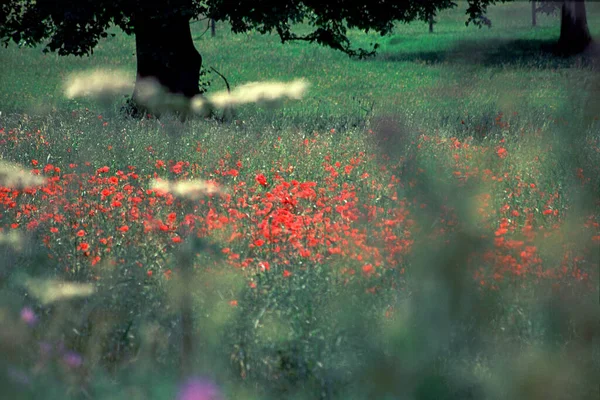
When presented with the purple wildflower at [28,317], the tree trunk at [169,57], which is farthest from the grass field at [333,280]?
the tree trunk at [169,57]

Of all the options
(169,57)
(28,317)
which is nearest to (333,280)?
(28,317)

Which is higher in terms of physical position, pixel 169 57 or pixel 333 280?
pixel 169 57

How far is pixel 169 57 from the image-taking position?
1212cm

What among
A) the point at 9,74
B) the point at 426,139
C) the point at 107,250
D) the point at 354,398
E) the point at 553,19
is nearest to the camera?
the point at 354,398

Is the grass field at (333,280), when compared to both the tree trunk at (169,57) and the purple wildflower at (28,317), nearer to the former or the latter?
the purple wildflower at (28,317)

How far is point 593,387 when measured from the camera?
3.36 meters

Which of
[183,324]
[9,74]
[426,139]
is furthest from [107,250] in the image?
[9,74]

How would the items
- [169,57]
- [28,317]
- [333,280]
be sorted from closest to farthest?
[28,317] → [333,280] → [169,57]

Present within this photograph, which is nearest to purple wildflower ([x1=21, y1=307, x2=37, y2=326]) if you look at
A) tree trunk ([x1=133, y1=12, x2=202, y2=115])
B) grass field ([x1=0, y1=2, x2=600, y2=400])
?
grass field ([x1=0, y1=2, x2=600, y2=400])

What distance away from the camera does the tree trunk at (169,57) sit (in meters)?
12.1

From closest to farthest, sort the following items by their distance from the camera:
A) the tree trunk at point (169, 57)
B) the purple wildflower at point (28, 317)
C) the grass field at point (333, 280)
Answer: the grass field at point (333, 280), the purple wildflower at point (28, 317), the tree trunk at point (169, 57)

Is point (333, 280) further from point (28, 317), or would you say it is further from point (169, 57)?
point (169, 57)

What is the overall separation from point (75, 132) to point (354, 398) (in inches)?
252

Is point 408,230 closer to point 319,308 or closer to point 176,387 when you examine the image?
point 319,308
